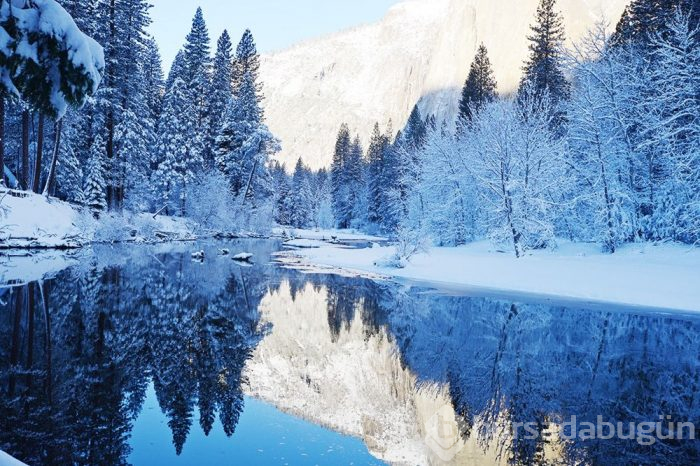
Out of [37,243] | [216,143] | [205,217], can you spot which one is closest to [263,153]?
[216,143]

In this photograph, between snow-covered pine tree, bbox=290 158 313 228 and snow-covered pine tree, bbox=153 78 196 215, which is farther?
snow-covered pine tree, bbox=290 158 313 228

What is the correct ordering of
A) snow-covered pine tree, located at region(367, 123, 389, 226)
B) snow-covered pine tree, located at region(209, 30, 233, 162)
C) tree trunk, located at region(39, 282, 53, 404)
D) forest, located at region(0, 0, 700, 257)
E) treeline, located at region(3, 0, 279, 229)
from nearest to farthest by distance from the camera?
1. tree trunk, located at region(39, 282, 53, 404)
2. forest, located at region(0, 0, 700, 257)
3. treeline, located at region(3, 0, 279, 229)
4. snow-covered pine tree, located at region(209, 30, 233, 162)
5. snow-covered pine tree, located at region(367, 123, 389, 226)

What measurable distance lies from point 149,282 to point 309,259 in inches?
614

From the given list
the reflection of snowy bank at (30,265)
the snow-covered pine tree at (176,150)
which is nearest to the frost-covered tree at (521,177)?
the reflection of snowy bank at (30,265)

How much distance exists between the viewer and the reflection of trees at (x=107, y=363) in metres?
5.44

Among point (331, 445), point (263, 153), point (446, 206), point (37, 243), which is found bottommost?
point (331, 445)

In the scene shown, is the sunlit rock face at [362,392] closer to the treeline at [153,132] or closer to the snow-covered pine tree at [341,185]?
the treeline at [153,132]

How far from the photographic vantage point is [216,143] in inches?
2103

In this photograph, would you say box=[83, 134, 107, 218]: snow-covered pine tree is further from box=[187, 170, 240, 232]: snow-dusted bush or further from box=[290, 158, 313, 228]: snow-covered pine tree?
box=[290, 158, 313, 228]: snow-covered pine tree

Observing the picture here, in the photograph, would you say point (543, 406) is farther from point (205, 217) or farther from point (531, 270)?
point (205, 217)

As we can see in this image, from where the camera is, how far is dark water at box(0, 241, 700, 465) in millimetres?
5715

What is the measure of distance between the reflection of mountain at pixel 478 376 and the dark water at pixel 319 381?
0.04 meters

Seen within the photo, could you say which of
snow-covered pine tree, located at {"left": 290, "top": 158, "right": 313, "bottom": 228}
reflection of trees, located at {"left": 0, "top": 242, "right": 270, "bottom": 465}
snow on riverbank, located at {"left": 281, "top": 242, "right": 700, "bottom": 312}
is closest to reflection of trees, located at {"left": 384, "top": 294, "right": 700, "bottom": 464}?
snow on riverbank, located at {"left": 281, "top": 242, "right": 700, "bottom": 312}

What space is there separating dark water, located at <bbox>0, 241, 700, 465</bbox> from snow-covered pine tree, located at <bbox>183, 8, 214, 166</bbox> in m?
40.9
